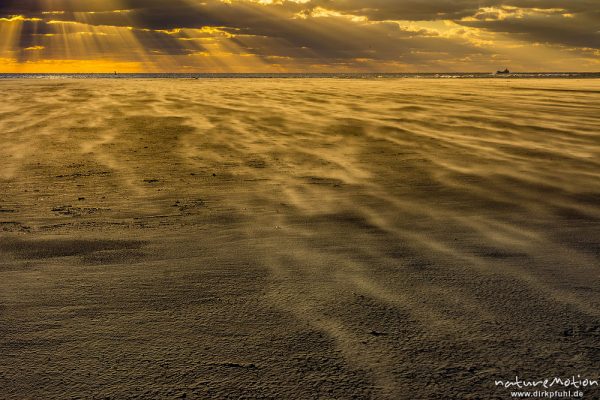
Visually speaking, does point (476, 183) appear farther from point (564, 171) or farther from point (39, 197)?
point (39, 197)

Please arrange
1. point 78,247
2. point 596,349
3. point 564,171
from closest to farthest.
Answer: point 596,349
point 78,247
point 564,171

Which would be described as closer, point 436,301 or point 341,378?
point 341,378

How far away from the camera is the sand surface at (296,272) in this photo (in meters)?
1.59

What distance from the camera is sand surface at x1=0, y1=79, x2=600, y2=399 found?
159cm

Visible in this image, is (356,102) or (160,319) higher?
(356,102)

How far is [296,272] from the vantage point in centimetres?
243

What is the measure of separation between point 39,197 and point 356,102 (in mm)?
8778

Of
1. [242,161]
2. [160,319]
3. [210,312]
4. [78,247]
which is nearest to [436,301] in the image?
[210,312]

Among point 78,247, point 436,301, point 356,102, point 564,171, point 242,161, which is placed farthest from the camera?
point 356,102

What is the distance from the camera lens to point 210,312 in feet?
6.54

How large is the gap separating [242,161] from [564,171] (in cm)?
309

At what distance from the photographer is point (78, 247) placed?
284 centimetres

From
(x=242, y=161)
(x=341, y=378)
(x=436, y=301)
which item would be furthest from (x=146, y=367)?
(x=242, y=161)

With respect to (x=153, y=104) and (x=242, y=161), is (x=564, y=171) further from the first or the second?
(x=153, y=104)
